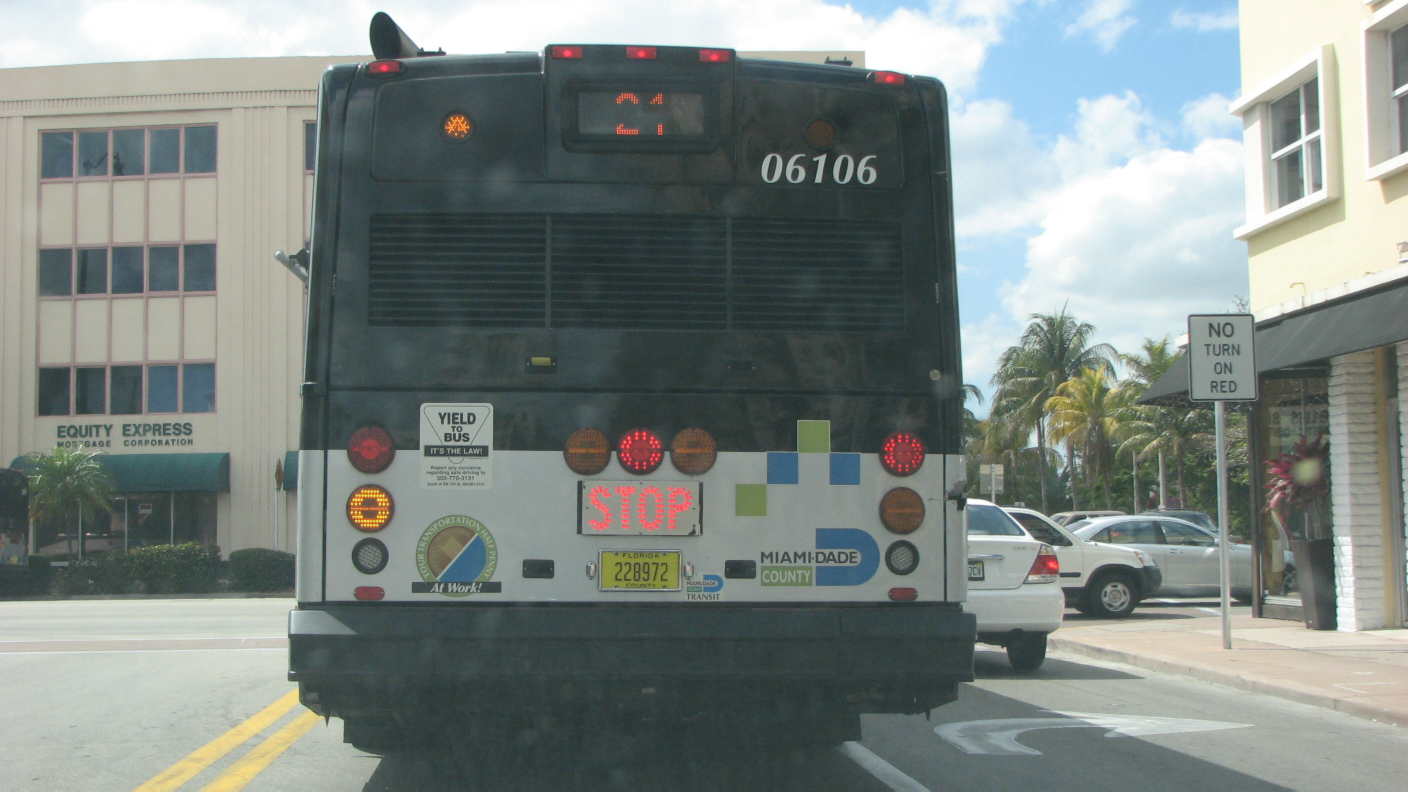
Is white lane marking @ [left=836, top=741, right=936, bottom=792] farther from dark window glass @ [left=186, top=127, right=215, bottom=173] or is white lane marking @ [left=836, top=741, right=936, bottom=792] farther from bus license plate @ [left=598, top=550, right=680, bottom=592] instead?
dark window glass @ [left=186, top=127, right=215, bottom=173]

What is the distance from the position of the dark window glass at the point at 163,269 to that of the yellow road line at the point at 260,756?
28.9 meters

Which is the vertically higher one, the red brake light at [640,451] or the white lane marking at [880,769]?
the red brake light at [640,451]

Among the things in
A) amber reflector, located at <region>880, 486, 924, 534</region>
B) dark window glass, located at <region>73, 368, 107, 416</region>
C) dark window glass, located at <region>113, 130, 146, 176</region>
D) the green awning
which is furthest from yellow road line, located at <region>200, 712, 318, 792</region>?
dark window glass, located at <region>113, 130, 146, 176</region>

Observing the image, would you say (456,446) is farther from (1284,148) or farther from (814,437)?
(1284,148)

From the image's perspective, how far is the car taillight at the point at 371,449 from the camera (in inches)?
209

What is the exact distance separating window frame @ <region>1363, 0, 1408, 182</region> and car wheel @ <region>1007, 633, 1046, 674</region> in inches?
252

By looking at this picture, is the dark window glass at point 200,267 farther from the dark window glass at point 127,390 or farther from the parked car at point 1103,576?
the parked car at point 1103,576

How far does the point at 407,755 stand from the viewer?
24.8 ft

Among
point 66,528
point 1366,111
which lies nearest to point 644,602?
point 1366,111

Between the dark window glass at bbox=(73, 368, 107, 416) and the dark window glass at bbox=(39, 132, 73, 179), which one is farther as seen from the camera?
the dark window glass at bbox=(39, 132, 73, 179)

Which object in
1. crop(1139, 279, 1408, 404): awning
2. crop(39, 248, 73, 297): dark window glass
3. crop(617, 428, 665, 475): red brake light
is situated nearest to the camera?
crop(617, 428, 665, 475): red brake light

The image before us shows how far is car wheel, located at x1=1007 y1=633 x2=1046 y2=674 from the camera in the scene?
11.8 metres

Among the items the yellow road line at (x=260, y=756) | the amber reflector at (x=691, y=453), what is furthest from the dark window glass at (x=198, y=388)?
the amber reflector at (x=691, y=453)

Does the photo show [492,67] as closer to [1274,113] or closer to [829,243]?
[829,243]
